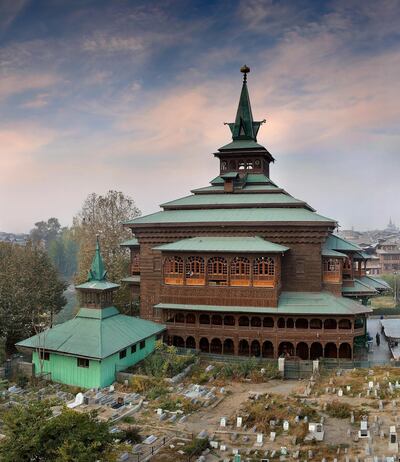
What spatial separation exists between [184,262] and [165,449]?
16895 millimetres

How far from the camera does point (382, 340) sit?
129 ft

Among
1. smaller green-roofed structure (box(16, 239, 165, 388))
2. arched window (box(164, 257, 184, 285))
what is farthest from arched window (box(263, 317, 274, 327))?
smaller green-roofed structure (box(16, 239, 165, 388))

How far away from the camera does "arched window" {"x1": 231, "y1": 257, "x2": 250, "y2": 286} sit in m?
33.2

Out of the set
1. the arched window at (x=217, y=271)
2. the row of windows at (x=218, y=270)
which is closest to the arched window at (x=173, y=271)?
the row of windows at (x=218, y=270)

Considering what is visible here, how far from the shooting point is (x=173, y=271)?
3494cm

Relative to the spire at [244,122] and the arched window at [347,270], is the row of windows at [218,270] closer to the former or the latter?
the arched window at [347,270]

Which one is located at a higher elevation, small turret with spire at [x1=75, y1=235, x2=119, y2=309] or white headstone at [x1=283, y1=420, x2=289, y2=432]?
small turret with spire at [x1=75, y1=235, x2=119, y2=309]

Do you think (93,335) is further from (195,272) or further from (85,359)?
(195,272)

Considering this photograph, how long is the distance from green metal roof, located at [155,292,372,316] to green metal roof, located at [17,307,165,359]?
414 centimetres

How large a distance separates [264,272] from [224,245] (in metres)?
3.53

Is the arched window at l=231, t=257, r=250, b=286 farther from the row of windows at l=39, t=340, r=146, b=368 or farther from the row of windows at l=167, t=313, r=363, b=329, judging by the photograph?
the row of windows at l=39, t=340, r=146, b=368

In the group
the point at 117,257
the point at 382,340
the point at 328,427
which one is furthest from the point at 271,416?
the point at 117,257

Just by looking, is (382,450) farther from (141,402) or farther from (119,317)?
(119,317)

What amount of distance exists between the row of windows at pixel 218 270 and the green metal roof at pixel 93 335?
16.4 feet
